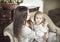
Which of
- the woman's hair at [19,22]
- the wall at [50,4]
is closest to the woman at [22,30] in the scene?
the woman's hair at [19,22]

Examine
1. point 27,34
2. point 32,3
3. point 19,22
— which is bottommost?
point 27,34

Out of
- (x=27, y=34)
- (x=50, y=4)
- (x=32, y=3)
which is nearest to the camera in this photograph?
(x=27, y=34)

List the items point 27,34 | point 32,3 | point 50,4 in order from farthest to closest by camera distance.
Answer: point 32,3 < point 50,4 < point 27,34

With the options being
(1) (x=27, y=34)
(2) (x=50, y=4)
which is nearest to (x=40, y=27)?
(1) (x=27, y=34)

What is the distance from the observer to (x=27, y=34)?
1783mm

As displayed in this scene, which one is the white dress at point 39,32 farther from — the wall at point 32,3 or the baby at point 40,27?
the wall at point 32,3

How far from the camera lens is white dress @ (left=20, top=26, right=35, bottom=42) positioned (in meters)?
1.78

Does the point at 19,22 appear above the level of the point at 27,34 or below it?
above

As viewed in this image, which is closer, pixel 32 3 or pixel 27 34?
pixel 27 34

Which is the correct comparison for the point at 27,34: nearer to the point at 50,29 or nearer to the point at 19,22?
the point at 19,22

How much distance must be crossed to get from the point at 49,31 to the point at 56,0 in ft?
1.64

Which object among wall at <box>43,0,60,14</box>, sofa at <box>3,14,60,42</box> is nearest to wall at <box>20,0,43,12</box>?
wall at <box>43,0,60,14</box>

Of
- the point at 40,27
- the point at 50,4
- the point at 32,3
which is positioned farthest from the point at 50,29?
the point at 32,3

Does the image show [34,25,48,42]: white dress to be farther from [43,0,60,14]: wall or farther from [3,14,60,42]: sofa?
[43,0,60,14]: wall
